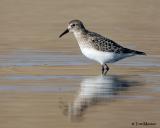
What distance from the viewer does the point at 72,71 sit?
645 inches

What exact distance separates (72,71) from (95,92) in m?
2.38

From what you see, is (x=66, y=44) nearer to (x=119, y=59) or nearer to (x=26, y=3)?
(x=119, y=59)

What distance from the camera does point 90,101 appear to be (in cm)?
1326

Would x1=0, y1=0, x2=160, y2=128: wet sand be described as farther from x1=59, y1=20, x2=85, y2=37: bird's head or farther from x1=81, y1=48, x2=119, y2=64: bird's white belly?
x1=59, y1=20, x2=85, y2=37: bird's head

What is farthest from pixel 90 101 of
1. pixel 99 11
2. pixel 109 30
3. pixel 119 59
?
pixel 99 11

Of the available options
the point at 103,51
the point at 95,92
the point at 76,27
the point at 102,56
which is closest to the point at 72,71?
the point at 102,56

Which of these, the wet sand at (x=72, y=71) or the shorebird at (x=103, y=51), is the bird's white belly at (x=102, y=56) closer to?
the shorebird at (x=103, y=51)

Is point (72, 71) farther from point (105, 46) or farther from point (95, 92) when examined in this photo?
point (95, 92)

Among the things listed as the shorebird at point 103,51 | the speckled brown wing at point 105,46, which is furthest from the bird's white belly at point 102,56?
the speckled brown wing at point 105,46

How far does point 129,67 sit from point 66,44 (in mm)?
3475

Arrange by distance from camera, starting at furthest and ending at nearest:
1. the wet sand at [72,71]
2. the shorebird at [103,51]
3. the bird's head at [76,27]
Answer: the bird's head at [76,27], the shorebird at [103,51], the wet sand at [72,71]

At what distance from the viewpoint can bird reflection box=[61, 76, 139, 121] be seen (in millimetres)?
12680

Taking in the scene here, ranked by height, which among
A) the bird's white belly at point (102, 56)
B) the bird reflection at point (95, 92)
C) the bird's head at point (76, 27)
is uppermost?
the bird's head at point (76, 27)

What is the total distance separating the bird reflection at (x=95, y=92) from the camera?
41.6ft
